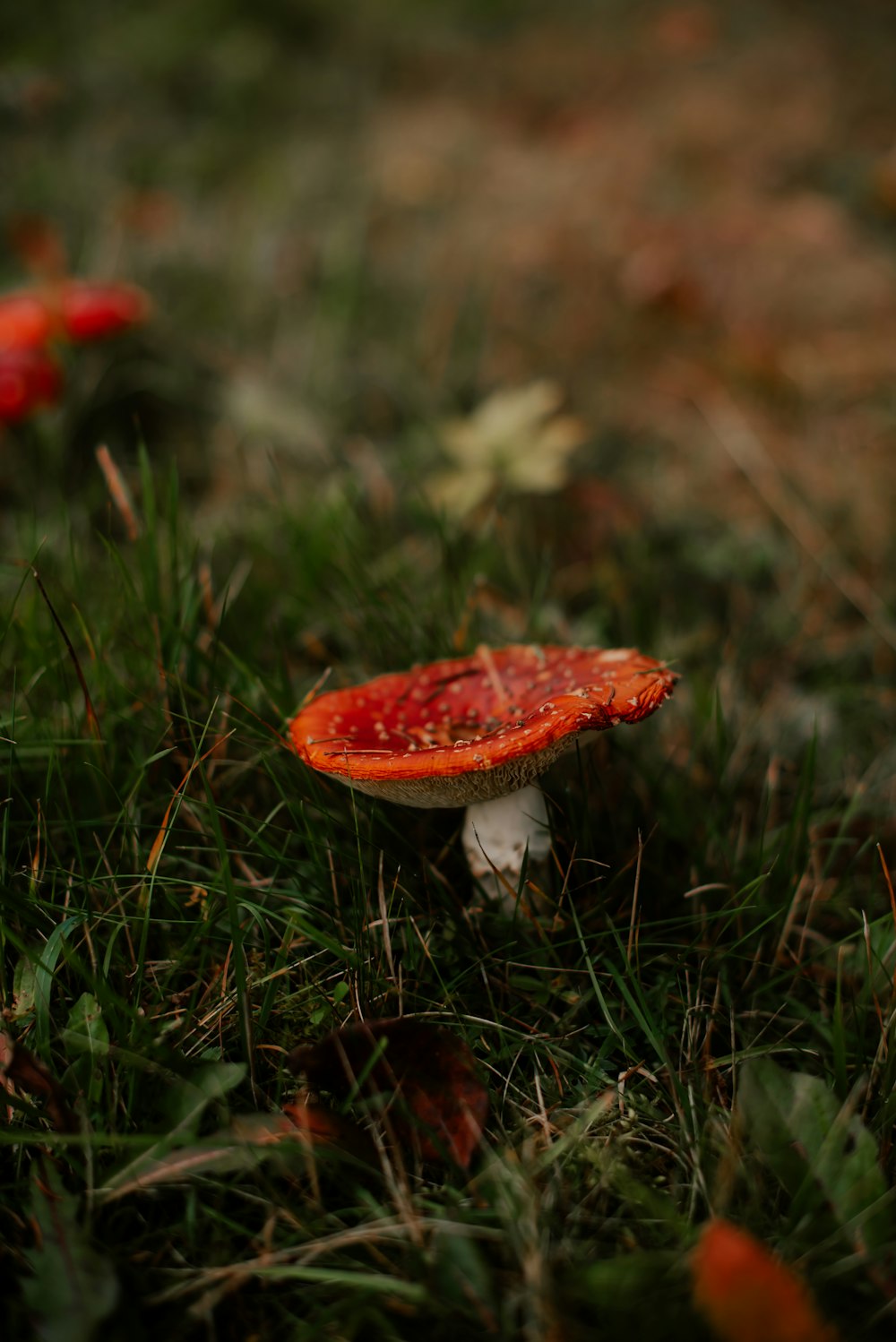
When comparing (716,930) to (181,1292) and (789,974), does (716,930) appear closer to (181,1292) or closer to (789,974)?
(789,974)

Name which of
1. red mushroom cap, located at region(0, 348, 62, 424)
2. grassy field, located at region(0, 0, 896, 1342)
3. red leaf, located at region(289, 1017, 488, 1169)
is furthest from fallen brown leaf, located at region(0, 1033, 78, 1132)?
red mushroom cap, located at region(0, 348, 62, 424)

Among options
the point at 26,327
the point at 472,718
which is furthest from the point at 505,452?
the point at 26,327

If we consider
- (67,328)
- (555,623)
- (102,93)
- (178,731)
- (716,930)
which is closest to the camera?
(716,930)

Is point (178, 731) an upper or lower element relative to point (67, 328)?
lower

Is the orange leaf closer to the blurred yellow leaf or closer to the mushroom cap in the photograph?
the mushroom cap

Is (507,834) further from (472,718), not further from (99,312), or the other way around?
(99,312)

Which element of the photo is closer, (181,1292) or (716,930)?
(181,1292)

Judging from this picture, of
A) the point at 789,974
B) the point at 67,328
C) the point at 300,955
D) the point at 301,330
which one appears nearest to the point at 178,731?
the point at 300,955

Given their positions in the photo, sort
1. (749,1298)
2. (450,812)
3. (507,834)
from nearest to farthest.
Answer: (749,1298), (507,834), (450,812)
